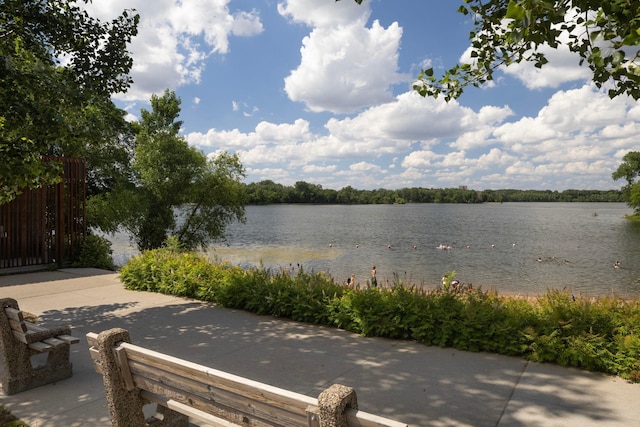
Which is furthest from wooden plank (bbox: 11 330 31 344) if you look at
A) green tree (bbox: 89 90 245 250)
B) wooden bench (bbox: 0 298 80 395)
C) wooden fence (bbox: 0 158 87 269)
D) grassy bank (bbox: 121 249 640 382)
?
green tree (bbox: 89 90 245 250)

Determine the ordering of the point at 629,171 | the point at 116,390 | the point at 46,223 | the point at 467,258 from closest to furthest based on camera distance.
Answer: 1. the point at 116,390
2. the point at 46,223
3. the point at 467,258
4. the point at 629,171

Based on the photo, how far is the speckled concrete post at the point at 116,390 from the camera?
9.79 feet

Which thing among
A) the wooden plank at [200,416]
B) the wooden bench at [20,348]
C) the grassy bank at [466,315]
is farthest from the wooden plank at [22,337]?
the grassy bank at [466,315]

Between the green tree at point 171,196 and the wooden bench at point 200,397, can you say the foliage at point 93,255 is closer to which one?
the green tree at point 171,196

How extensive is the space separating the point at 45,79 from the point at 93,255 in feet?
30.7

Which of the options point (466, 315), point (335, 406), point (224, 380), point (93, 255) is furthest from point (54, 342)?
point (93, 255)

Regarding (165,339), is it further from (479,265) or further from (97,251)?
(479,265)

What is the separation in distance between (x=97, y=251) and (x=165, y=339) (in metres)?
9.66

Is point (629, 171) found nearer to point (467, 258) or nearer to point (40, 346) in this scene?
point (467, 258)

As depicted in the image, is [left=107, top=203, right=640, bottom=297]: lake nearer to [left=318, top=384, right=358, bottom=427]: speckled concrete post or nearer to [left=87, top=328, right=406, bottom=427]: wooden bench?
[left=87, top=328, right=406, bottom=427]: wooden bench

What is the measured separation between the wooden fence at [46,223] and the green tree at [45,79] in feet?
20.2

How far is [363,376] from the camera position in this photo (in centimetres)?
468

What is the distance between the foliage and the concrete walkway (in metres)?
6.67

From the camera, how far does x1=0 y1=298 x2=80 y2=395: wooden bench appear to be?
4.37 metres
